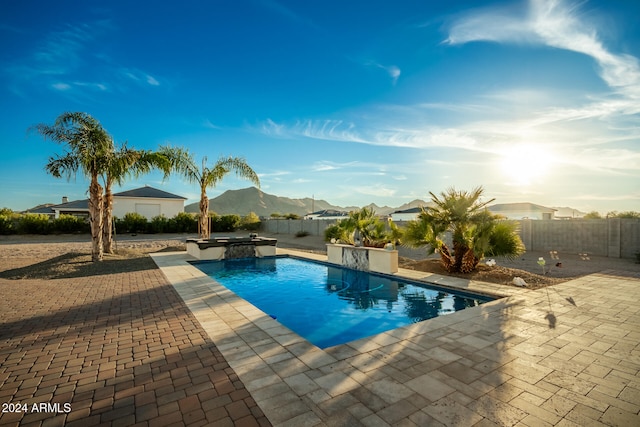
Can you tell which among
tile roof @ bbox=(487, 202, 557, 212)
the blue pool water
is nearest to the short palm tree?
the blue pool water

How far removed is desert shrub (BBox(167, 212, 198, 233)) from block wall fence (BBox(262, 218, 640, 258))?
28.4m

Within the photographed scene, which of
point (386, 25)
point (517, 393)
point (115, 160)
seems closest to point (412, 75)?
point (386, 25)

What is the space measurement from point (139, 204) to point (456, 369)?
1534 inches

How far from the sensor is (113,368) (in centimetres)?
338

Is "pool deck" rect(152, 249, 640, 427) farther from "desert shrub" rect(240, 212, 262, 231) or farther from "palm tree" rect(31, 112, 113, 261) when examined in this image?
"desert shrub" rect(240, 212, 262, 231)

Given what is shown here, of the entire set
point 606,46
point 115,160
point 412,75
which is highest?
point 412,75

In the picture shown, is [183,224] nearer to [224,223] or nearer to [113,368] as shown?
[224,223]

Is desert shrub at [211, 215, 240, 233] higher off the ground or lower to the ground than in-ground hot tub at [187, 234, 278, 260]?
higher

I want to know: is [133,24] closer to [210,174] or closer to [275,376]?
[210,174]

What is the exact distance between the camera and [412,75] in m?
11.8

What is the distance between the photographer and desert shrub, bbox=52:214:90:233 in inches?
1014

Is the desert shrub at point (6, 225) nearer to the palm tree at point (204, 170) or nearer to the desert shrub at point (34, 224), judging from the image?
the desert shrub at point (34, 224)

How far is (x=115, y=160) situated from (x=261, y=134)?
28.0 ft

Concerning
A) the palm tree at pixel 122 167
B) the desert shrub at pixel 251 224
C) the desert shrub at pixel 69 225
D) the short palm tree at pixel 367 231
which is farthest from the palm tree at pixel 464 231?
the desert shrub at pixel 69 225
